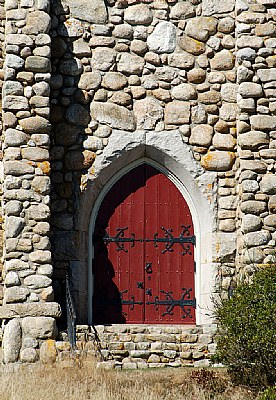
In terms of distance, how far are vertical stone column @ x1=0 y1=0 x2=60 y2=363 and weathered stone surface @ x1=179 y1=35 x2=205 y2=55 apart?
1.81 meters

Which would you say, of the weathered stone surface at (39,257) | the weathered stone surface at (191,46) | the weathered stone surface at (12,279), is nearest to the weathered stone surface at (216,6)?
the weathered stone surface at (191,46)

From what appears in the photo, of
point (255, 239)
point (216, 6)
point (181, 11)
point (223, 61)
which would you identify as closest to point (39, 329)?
point (255, 239)

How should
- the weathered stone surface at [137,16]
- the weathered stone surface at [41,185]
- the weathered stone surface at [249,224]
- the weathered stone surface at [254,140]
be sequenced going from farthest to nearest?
the weathered stone surface at [137,16] → the weathered stone surface at [254,140] → the weathered stone surface at [249,224] → the weathered stone surface at [41,185]

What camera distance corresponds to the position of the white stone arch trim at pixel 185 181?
11.3 metres

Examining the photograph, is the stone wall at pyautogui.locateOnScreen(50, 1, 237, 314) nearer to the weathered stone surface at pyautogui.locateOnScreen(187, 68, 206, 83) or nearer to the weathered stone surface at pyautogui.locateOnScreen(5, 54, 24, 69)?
the weathered stone surface at pyautogui.locateOnScreen(187, 68, 206, 83)

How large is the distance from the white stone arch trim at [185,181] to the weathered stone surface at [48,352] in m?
1.25

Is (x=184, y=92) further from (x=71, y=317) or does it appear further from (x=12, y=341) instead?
(x=12, y=341)

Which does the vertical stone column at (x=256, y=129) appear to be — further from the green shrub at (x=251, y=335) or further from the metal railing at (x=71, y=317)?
the metal railing at (x=71, y=317)

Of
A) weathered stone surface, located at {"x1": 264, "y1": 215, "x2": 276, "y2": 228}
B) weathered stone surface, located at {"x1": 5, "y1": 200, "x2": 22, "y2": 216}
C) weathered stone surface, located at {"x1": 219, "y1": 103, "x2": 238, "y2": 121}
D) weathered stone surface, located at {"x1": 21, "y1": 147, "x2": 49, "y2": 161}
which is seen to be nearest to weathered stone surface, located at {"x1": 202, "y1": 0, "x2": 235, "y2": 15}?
weathered stone surface, located at {"x1": 219, "y1": 103, "x2": 238, "y2": 121}

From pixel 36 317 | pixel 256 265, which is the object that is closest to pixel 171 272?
pixel 256 265

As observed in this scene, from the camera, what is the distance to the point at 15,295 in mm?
10406

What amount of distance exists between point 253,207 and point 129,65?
8.06 ft

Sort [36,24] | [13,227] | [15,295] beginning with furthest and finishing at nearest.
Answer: [36,24], [13,227], [15,295]

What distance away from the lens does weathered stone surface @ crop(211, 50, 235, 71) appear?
37.8ft
